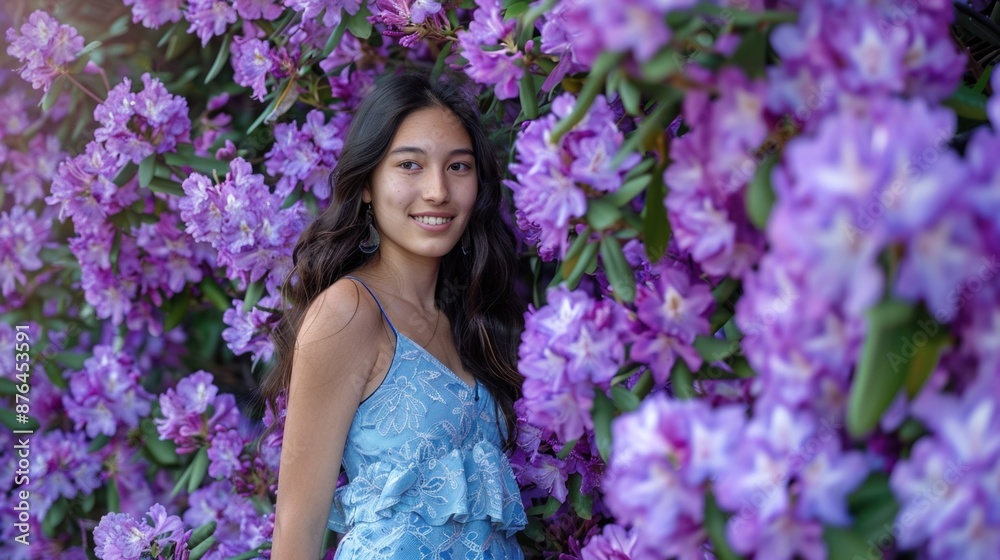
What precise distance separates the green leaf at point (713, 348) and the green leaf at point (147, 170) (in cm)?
149

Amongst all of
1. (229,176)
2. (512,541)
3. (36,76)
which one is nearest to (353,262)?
(229,176)

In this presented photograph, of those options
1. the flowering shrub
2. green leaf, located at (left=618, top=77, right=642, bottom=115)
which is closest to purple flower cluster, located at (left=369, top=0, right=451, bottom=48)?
the flowering shrub

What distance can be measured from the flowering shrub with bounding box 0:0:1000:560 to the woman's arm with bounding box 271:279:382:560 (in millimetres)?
329

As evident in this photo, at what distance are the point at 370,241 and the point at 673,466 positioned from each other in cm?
118

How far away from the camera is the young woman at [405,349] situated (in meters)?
1.59

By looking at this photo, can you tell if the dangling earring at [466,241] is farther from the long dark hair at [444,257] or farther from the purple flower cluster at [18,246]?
the purple flower cluster at [18,246]

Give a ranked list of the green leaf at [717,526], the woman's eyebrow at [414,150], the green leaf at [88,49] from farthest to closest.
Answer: the green leaf at [88,49] → the woman's eyebrow at [414,150] → the green leaf at [717,526]

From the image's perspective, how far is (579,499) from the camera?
1.69 meters

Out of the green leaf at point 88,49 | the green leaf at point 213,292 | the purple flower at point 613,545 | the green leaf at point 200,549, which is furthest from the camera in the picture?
the green leaf at point 213,292

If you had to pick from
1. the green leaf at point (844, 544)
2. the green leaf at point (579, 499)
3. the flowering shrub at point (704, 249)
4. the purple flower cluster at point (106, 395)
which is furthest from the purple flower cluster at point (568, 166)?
the purple flower cluster at point (106, 395)

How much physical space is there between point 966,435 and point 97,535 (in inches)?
67.1

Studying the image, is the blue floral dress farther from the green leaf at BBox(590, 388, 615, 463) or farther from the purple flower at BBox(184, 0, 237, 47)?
the purple flower at BBox(184, 0, 237, 47)

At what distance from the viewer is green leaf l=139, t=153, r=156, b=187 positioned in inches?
81.5

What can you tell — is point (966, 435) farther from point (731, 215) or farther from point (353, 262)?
point (353, 262)
